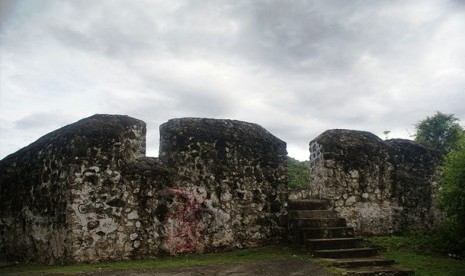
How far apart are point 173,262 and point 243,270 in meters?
1.60

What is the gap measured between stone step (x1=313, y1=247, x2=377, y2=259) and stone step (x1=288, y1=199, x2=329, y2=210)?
1858mm

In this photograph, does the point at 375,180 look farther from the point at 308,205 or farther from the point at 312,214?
the point at 312,214

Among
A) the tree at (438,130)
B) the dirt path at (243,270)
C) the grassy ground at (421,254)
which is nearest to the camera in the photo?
the dirt path at (243,270)

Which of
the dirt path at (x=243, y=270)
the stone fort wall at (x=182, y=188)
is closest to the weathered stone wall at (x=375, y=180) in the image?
the stone fort wall at (x=182, y=188)

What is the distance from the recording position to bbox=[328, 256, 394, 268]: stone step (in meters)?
7.52

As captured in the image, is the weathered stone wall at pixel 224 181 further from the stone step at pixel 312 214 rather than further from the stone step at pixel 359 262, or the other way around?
the stone step at pixel 359 262

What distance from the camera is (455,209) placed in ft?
26.8

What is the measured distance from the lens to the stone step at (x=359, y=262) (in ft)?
24.7

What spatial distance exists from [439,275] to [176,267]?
14.9 feet

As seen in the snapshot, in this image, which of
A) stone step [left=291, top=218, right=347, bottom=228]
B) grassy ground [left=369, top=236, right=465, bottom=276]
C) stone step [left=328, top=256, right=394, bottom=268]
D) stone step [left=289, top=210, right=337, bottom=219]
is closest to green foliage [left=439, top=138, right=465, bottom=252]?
grassy ground [left=369, top=236, right=465, bottom=276]

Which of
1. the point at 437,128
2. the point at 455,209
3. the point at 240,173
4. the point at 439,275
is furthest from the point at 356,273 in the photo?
the point at 437,128

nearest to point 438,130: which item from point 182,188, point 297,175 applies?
point 297,175

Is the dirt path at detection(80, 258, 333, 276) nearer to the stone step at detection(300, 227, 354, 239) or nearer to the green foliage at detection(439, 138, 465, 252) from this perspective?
the stone step at detection(300, 227, 354, 239)

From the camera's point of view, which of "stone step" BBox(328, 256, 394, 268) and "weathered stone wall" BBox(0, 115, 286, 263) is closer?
"stone step" BBox(328, 256, 394, 268)
